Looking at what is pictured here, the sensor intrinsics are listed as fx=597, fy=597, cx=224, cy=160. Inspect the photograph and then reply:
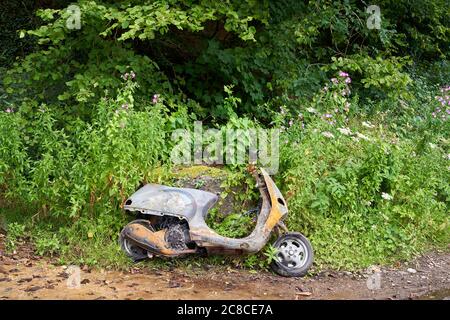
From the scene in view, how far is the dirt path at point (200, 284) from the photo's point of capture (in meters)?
4.87

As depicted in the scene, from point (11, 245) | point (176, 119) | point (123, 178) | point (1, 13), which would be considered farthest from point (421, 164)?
point (1, 13)

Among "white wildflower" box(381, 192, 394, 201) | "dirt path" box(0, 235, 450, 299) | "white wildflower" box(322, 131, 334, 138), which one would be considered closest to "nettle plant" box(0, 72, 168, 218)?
"dirt path" box(0, 235, 450, 299)

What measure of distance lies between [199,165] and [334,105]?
214 cm

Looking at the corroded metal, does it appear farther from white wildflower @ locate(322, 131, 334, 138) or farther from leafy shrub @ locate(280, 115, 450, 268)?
white wildflower @ locate(322, 131, 334, 138)

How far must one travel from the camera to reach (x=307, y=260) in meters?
5.39

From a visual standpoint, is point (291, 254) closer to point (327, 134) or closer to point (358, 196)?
point (358, 196)

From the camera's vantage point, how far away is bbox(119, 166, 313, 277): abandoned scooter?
514 centimetres

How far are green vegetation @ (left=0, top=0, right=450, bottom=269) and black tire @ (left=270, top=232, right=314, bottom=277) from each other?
0.46 ft

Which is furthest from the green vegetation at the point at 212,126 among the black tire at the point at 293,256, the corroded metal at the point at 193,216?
the corroded metal at the point at 193,216

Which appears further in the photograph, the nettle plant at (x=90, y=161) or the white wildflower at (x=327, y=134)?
the white wildflower at (x=327, y=134)

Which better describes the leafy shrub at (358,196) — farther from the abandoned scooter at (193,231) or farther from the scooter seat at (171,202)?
the scooter seat at (171,202)

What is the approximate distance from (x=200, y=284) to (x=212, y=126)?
2.80m

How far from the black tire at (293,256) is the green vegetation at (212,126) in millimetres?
139

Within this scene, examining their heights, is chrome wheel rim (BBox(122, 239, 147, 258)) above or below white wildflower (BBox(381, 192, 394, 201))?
below
